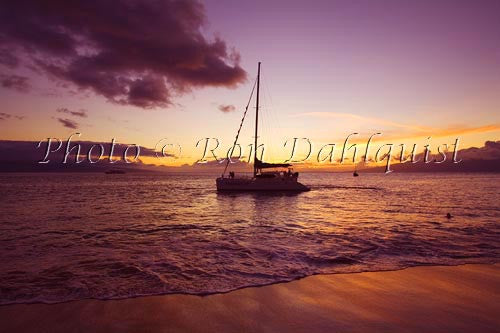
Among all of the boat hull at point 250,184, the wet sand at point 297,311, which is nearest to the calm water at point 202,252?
the wet sand at point 297,311

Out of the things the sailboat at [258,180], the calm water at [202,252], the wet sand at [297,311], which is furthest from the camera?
the sailboat at [258,180]

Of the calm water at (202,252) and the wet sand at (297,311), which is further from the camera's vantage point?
the calm water at (202,252)

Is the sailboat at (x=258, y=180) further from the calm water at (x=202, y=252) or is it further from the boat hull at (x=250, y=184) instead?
the calm water at (x=202, y=252)

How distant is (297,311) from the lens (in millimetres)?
5355

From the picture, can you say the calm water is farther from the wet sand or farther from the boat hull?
the boat hull

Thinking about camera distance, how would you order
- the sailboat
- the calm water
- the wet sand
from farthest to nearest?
the sailboat, the calm water, the wet sand

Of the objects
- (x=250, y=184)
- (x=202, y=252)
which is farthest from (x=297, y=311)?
(x=250, y=184)

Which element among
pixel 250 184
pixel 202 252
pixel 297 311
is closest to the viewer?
pixel 297 311

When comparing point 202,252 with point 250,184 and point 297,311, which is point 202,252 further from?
point 250,184

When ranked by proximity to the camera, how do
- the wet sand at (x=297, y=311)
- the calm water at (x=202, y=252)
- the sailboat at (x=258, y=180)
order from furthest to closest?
the sailboat at (x=258, y=180)
the calm water at (x=202, y=252)
the wet sand at (x=297, y=311)

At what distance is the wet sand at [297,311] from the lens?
479 centimetres

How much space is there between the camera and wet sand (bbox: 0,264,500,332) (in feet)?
15.7

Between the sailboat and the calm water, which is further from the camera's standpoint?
the sailboat

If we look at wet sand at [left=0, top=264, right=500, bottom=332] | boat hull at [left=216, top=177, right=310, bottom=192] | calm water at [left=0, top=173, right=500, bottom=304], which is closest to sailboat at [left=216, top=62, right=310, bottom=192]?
boat hull at [left=216, top=177, right=310, bottom=192]
